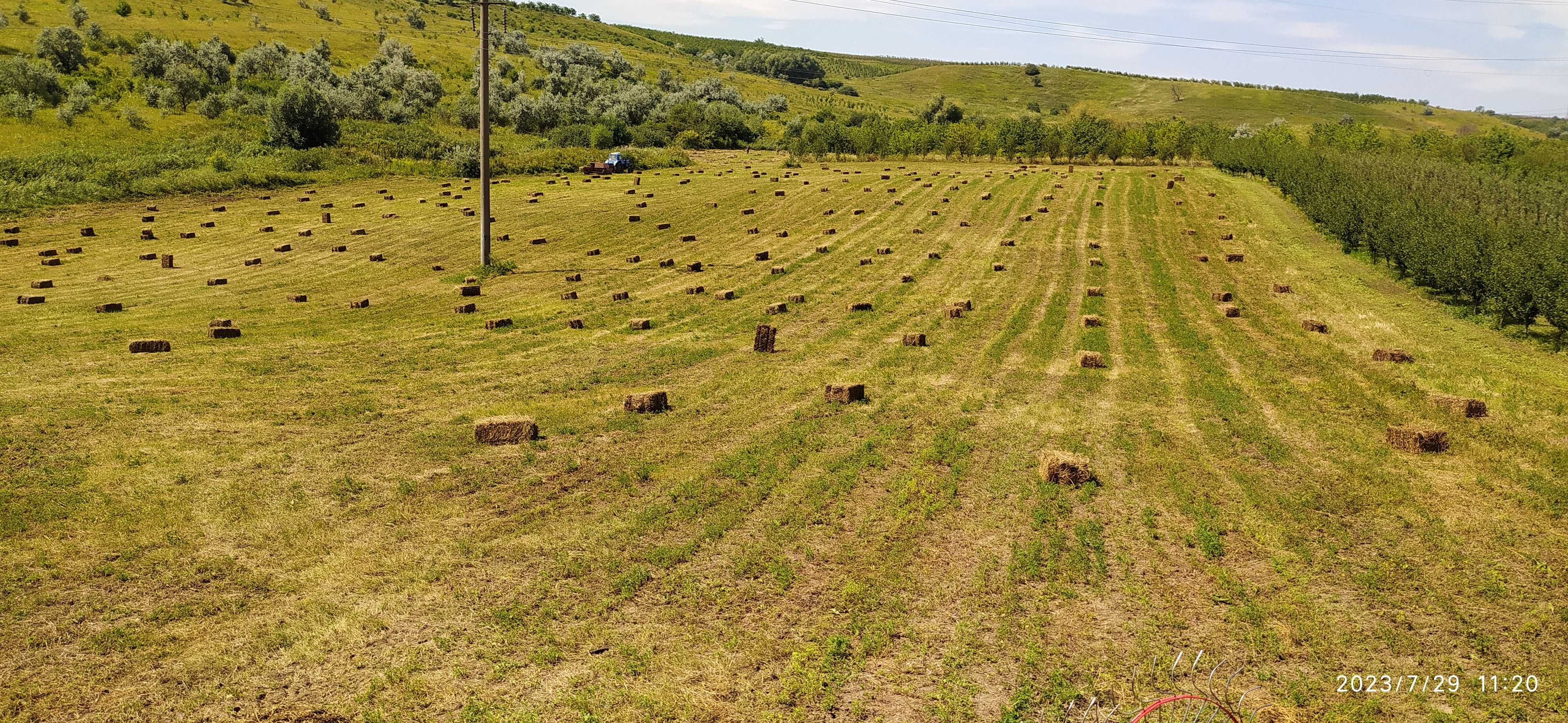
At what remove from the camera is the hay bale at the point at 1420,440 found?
14.1 metres

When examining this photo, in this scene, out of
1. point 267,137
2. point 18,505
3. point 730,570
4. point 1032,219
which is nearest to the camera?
point 730,570

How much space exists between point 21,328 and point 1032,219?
40777 millimetres

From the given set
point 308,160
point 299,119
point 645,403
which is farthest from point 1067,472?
point 299,119

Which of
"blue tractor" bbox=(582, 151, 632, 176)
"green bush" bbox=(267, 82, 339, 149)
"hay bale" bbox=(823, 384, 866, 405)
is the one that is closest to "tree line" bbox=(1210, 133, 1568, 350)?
"hay bale" bbox=(823, 384, 866, 405)

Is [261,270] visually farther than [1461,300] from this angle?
Yes

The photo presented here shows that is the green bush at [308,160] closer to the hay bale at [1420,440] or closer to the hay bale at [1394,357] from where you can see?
the hay bale at [1394,357]

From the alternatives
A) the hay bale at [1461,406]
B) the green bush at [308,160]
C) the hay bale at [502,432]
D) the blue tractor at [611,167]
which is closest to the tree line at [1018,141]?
the blue tractor at [611,167]

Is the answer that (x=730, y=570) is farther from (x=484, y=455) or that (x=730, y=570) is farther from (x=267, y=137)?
(x=267, y=137)

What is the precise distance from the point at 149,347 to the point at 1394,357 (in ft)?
95.0

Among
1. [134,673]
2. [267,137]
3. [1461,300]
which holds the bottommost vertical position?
[134,673]

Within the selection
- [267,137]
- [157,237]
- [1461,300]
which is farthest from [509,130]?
[1461,300]

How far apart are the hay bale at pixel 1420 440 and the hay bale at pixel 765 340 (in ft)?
41.5

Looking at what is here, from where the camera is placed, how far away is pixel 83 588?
8.98 metres

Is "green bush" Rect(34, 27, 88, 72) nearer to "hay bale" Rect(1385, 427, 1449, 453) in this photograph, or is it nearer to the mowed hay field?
the mowed hay field
